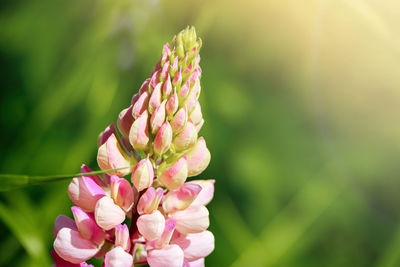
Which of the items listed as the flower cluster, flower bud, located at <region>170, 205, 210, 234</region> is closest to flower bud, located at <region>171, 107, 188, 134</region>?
the flower cluster

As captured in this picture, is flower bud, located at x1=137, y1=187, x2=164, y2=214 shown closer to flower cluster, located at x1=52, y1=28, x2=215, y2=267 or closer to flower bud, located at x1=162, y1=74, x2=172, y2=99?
flower cluster, located at x1=52, y1=28, x2=215, y2=267

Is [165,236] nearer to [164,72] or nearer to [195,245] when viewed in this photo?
[195,245]

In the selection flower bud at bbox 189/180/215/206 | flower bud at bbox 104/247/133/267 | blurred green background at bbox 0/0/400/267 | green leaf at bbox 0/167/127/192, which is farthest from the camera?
blurred green background at bbox 0/0/400/267

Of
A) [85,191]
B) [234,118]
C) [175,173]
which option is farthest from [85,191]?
[234,118]

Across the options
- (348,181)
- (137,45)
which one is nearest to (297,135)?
(348,181)

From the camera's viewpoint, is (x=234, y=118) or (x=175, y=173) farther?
(x=234, y=118)

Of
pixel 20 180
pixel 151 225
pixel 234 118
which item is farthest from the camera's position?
pixel 234 118

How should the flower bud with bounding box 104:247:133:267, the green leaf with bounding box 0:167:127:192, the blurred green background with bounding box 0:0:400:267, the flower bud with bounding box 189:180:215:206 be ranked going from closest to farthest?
the green leaf with bounding box 0:167:127:192 < the flower bud with bounding box 104:247:133:267 < the flower bud with bounding box 189:180:215:206 < the blurred green background with bounding box 0:0:400:267
